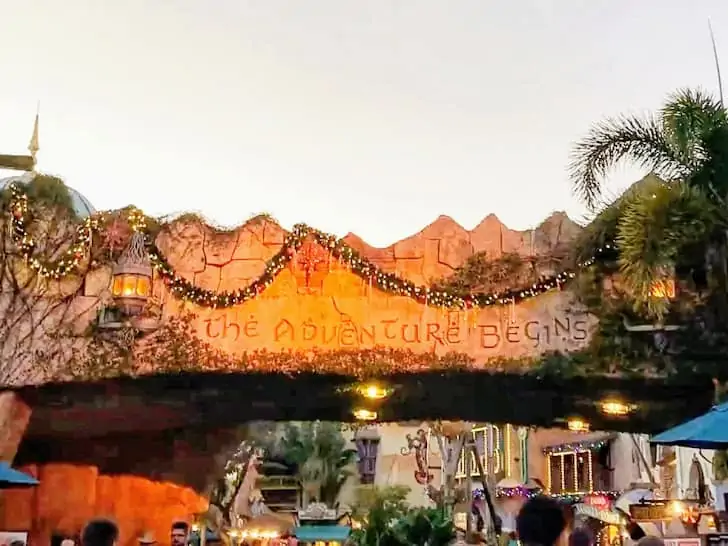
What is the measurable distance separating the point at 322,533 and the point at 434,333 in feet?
49.3

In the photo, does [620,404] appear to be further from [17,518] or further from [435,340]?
[17,518]

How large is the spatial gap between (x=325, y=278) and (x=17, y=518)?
7.26m

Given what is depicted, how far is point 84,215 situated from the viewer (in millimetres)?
11484

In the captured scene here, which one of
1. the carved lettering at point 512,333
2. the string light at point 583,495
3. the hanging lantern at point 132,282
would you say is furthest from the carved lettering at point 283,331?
the string light at point 583,495

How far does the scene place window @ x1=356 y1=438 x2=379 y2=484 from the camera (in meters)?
48.3

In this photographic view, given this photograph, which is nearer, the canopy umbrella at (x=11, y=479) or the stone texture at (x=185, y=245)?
the canopy umbrella at (x=11, y=479)

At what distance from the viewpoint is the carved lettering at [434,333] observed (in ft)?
34.5

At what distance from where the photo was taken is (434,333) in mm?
10547

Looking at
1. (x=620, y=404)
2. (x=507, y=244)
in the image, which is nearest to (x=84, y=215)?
(x=507, y=244)

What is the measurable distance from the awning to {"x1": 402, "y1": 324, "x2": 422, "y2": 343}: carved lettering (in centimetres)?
1436

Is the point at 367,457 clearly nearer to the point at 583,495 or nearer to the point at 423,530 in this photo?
the point at 583,495

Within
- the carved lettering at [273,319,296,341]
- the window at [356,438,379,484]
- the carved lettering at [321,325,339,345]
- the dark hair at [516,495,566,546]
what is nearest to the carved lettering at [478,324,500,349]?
the carved lettering at [321,325,339,345]

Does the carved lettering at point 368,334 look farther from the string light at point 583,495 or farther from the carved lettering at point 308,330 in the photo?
the string light at point 583,495

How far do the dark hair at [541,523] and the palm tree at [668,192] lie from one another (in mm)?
5680
